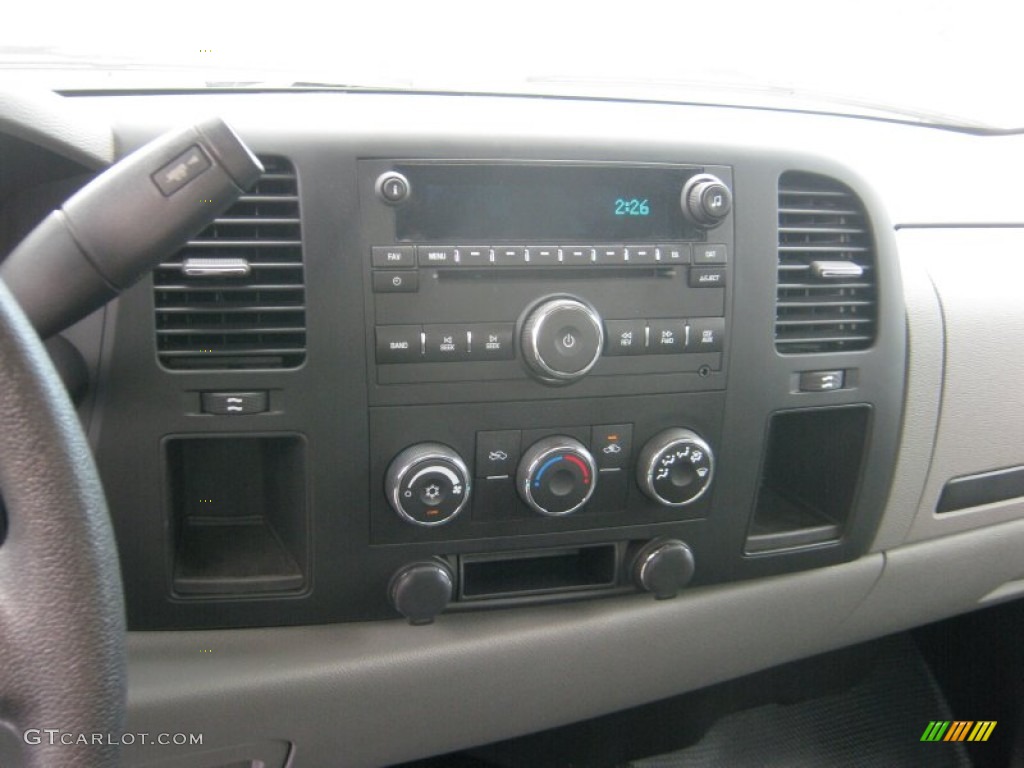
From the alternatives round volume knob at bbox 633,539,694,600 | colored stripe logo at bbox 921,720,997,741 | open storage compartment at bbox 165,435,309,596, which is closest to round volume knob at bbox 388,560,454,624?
open storage compartment at bbox 165,435,309,596

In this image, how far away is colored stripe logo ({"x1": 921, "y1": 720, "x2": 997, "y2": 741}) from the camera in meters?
1.80

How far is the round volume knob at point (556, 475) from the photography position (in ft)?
3.31

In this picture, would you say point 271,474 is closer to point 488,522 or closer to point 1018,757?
point 488,522

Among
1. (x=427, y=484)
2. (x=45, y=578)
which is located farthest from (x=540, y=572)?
(x=45, y=578)

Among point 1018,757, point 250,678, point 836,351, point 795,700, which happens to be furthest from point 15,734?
point 1018,757

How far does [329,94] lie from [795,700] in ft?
4.58

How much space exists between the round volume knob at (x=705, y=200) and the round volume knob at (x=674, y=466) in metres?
0.25

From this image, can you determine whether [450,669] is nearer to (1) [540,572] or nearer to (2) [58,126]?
(1) [540,572]

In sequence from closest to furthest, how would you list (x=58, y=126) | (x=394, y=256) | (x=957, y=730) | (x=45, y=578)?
(x=45, y=578), (x=58, y=126), (x=394, y=256), (x=957, y=730)

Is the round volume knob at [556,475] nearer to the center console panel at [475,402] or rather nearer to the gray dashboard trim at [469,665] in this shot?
the center console panel at [475,402]

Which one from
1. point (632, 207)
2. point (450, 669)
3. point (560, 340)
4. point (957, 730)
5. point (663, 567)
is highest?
point (632, 207)

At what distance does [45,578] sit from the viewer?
0.55 meters

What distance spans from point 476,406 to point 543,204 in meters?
0.23

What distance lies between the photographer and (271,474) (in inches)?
41.1
